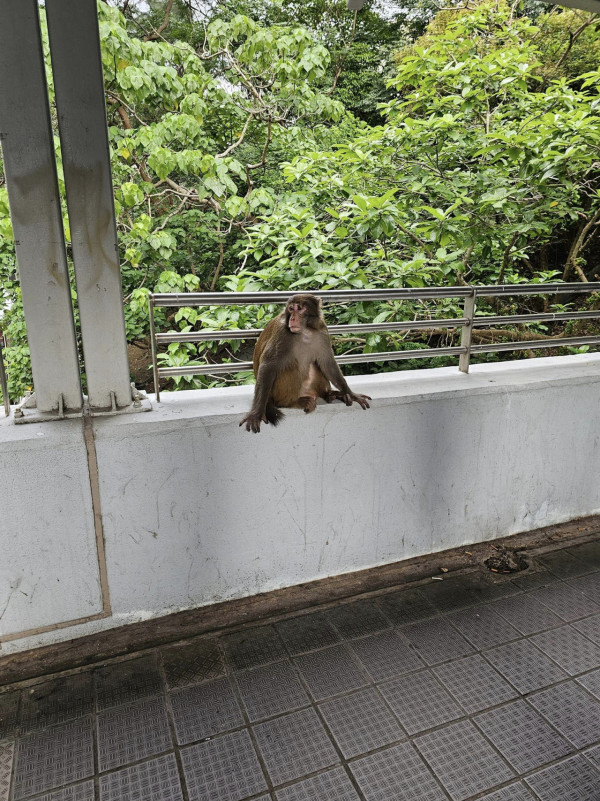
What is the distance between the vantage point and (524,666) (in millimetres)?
2486

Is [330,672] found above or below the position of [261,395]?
below

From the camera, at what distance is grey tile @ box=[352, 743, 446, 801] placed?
189 cm

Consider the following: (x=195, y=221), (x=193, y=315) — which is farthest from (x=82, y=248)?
(x=195, y=221)

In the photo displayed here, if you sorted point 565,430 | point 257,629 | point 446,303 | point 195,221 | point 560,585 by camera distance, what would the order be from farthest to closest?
point 195,221, point 446,303, point 565,430, point 560,585, point 257,629

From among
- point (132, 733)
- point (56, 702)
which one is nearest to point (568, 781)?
point (132, 733)

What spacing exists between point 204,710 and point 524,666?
145 cm

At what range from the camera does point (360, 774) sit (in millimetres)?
1963

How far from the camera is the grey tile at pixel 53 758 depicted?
1930mm

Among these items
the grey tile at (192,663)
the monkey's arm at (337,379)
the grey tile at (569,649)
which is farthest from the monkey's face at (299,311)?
the grey tile at (569,649)

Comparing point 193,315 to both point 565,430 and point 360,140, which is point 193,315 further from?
point 565,430

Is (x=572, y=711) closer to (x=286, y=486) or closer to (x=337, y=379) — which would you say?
(x=286, y=486)

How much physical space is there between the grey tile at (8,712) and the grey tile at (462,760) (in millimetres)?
1606

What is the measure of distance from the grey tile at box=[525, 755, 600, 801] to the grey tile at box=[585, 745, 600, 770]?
0.02 m

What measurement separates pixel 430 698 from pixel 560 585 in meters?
1.25
